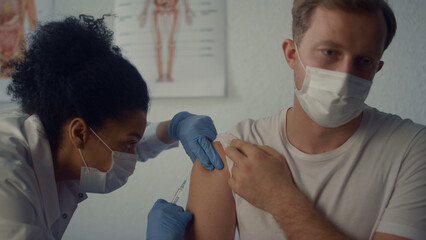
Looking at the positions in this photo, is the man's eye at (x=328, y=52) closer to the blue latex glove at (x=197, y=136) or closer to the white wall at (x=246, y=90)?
the blue latex glove at (x=197, y=136)

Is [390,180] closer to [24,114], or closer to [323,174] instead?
[323,174]

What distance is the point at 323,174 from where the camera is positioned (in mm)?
964

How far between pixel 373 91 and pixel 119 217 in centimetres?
172

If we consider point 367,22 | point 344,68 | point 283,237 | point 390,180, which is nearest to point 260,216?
point 283,237

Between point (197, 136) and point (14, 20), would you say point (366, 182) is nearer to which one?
point (197, 136)

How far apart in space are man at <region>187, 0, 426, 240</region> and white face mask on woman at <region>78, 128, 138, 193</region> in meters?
0.32

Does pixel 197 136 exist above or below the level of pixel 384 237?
above

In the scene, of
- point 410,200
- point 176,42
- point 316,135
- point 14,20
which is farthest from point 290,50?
point 14,20

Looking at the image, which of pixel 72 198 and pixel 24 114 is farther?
pixel 72 198

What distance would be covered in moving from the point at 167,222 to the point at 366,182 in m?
0.62

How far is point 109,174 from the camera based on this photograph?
1206 mm

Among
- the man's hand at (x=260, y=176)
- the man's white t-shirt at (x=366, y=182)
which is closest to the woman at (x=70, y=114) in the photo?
the man's hand at (x=260, y=176)

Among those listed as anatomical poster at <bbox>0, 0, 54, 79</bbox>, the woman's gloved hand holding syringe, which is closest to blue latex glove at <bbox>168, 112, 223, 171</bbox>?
the woman's gloved hand holding syringe

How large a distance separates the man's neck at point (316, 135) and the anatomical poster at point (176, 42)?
37.1 inches
